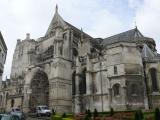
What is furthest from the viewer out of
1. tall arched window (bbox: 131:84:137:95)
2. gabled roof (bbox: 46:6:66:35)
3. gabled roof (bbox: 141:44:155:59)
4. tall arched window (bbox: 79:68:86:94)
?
gabled roof (bbox: 46:6:66:35)

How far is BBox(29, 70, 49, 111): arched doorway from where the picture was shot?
138 feet

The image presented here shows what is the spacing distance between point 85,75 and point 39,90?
9.72m

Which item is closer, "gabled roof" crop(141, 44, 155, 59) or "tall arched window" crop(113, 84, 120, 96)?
"tall arched window" crop(113, 84, 120, 96)

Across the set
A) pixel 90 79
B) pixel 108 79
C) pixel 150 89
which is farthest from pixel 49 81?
pixel 150 89

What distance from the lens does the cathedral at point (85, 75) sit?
107 ft

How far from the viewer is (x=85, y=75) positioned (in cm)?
3903

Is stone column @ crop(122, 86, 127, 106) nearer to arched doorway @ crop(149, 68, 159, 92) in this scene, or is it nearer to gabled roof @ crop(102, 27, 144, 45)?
arched doorway @ crop(149, 68, 159, 92)

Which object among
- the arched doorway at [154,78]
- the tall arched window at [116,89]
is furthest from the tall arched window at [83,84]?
the arched doorway at [154,78]

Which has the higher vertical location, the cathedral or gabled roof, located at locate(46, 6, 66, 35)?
gabled roof, located at locate(46, 6, 66, 35)

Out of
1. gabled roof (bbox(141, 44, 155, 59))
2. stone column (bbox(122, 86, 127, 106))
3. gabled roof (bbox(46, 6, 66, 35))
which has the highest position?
gabled roof (bbox(46, 6, 66, 35))

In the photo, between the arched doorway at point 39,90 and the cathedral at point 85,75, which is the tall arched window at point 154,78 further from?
the arched doorway at point 39,90

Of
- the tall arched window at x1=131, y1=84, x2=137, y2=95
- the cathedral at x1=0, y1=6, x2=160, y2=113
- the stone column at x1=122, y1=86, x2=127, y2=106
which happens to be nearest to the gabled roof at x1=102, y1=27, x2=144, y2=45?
the cathedral at x1=0, y1=6, x2=160, y2=113

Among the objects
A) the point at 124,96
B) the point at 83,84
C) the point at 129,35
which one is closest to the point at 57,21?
the point at 129,35

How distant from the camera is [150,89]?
110ft
